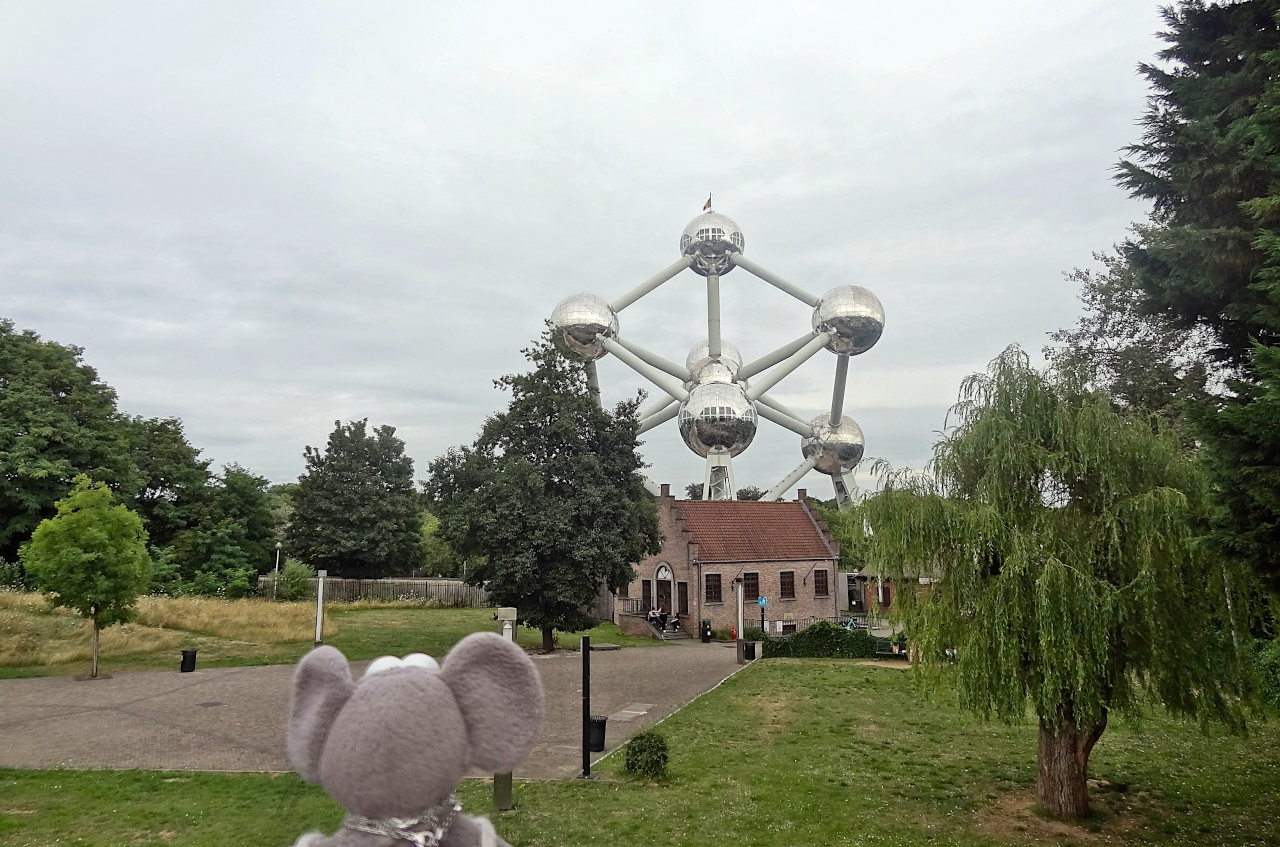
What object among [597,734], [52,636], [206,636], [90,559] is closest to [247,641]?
[206,636]

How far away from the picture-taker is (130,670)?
64.5ft

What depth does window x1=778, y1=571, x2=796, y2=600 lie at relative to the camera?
33906 mm

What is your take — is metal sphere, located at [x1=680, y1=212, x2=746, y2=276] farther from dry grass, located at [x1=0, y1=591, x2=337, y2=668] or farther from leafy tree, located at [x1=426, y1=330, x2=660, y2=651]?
dry grass, located at [x1=0, y1=591, x2=337, y2=668]

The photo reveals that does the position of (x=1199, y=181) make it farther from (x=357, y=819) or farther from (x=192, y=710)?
(x=192, y=710)

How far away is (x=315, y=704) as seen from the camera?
3045mm

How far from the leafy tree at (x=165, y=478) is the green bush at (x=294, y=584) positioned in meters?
6.41

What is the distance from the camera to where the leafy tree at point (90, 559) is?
17438 mm

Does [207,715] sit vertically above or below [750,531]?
below

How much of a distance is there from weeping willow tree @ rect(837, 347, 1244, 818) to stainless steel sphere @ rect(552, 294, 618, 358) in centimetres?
2220

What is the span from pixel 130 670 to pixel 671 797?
16.3 m

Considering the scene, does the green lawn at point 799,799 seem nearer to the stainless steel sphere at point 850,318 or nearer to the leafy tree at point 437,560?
the stainless steel sphere at point 850,318

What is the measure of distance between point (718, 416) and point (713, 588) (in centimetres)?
726

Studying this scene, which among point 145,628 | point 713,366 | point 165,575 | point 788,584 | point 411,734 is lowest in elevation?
point 145,628

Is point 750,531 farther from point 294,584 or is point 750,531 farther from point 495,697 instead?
point 495,697
